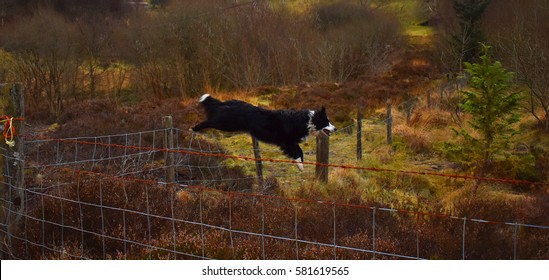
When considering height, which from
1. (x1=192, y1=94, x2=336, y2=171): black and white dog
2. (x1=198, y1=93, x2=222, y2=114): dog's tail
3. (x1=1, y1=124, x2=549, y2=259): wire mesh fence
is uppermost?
(x1=198, y1=93, x2=222, y2=114): dog's tail

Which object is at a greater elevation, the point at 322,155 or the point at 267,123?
the point at 267,123

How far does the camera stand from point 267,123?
7.75 meters

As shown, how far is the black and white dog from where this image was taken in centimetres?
776

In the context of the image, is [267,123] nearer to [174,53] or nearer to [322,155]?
[322,155]

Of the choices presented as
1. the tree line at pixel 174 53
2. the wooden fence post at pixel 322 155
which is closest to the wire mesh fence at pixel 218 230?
the wooden fence post at pixel 322 155

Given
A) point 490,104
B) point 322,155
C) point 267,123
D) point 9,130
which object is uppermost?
point 9,130

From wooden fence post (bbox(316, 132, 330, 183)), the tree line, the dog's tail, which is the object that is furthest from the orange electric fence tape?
the tree line

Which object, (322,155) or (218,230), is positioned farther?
(322,155)

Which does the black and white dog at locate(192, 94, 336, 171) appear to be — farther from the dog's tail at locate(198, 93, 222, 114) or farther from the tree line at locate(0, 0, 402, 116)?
the tree line at locate(0, 0, 402, 116)

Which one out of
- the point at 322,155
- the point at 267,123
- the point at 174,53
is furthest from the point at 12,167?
the point at 174,53

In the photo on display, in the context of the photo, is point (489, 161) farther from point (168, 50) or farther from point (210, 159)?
point (168, 50)

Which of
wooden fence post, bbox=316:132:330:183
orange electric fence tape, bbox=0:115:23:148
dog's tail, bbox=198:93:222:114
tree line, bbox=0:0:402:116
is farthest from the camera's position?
tree line, bbox=0:0:402:116

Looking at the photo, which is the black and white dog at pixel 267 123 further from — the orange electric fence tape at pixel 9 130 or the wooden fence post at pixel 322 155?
the orange electric fence tape at pixel 9 130

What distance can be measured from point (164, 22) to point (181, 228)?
17198 mm
